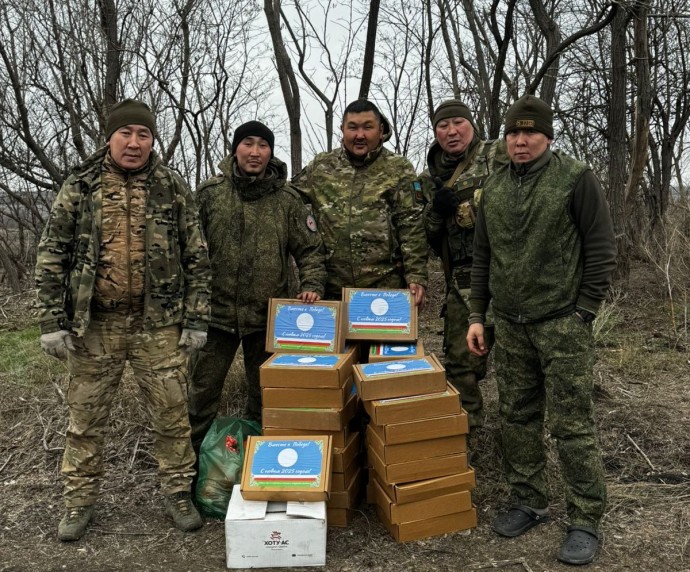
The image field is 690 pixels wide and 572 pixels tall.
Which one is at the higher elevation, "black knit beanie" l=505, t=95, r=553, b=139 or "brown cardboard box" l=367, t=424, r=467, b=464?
"black knit beanie" l=505, t=95, r=553, b=139

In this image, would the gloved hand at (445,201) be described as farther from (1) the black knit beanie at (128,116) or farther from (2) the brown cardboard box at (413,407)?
(1) the black knit beanie at (128,116)

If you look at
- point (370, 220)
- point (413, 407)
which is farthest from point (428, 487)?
point (370, 220)

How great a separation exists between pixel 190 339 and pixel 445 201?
1.79 meters

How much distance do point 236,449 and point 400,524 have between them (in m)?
1.12

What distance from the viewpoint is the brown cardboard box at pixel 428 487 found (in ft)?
10.7

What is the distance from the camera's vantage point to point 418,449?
3.30 meters

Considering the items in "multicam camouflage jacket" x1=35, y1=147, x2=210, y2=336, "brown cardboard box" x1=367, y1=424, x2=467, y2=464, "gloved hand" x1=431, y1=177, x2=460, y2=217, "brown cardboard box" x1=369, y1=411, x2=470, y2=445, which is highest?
"gloved hand" x1=431, y1=177, x2=460, y2=217

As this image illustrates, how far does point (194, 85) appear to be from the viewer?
910cm

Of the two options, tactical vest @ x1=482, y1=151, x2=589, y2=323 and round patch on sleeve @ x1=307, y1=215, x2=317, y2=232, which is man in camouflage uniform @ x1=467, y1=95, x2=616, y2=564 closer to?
tactical vest @ x1=482, y1=151, x2=589, y2=323

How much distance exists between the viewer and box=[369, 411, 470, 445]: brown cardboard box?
128 inches

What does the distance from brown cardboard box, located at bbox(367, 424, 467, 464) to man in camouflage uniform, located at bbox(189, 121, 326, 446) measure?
106 cm

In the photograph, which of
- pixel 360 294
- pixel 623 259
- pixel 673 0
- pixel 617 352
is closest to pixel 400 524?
pixel 360 294

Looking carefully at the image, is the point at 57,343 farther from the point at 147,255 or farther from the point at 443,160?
the point at 443,160

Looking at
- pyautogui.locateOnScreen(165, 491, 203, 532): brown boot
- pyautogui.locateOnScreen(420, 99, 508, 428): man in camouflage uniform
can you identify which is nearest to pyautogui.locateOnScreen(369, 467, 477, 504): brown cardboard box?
pyautogui.locateOnScreen(420, 99, 508, 428): man in camouflage uniform
